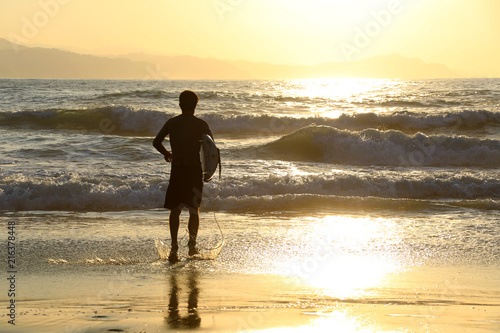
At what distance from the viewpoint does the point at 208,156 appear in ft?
18.7

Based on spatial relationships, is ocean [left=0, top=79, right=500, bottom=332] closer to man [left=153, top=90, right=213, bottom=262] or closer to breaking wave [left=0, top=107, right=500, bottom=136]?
man [left=153, top=90, right=213, bottom=262]

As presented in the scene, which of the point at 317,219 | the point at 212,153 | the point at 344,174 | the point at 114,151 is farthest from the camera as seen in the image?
the point at 114,151

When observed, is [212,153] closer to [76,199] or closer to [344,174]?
[76,199]

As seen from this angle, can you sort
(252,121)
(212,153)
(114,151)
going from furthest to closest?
(252,121), (114,151), (212,153)

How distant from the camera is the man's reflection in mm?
3707

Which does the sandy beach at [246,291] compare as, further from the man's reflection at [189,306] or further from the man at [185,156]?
the man at [185,156]

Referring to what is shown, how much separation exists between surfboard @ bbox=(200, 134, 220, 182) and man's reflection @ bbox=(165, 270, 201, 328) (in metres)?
1.11

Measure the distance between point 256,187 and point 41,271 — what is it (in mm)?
5482

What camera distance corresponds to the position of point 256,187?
10.3 m

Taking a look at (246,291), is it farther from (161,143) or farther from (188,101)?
(188,101)

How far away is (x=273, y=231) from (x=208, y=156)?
1.89 m

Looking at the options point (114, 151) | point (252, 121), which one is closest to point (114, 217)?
point (114, 151)

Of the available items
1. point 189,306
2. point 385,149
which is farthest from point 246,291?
point 385,149

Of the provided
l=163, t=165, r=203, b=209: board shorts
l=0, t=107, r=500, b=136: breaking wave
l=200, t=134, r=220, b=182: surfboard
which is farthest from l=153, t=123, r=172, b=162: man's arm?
l=0, t=107, r=500, b=136: breaking wave
